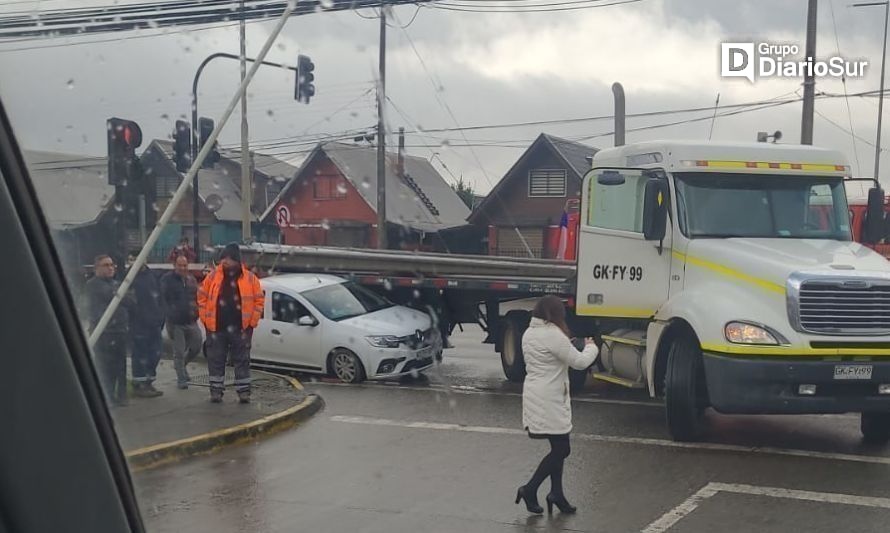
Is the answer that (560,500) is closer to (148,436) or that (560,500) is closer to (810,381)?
(810,381)

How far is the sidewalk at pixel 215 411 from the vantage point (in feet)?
16.4

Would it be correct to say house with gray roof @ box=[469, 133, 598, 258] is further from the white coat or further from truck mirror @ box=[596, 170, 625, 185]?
the white coat

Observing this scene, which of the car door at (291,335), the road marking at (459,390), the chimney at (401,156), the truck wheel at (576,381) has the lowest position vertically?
the road marking at (459,390)

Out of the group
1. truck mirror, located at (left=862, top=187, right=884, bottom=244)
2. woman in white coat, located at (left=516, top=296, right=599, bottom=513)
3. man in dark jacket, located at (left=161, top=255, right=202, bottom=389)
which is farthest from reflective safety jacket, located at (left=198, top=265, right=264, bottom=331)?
truck mirror, located at (left=862, top=187, right=884, bottom=244)

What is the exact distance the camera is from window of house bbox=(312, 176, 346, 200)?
11044mm

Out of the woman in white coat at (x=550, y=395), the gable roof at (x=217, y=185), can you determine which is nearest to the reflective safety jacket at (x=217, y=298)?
the gable roof at (x=217, y=185)

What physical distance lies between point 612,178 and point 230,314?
4552 millimetres

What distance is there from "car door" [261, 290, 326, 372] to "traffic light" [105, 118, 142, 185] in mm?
10207

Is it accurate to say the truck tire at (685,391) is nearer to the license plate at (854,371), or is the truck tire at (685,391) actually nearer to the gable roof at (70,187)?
the license plate at (854,371)

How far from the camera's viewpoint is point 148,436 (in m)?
2.91

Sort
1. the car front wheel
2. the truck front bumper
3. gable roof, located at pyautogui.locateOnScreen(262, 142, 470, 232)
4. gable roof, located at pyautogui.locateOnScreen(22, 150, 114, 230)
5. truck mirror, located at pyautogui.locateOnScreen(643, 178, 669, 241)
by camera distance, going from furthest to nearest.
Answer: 1. the car front wheel
2. gable roof, located at pyautogui.locateOnScreen(262, 142, 470, 232)
3. truck mirror, located at pyautogui.locateOnScreen(643, 178, 669, 241)
4. the truck front bumper
5. gable roof, located at pyautogui.locateOnScreen(22, 150, 114, 230)

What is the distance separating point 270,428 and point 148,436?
6.82 meters

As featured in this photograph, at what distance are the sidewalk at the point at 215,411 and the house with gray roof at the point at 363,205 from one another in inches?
83.6

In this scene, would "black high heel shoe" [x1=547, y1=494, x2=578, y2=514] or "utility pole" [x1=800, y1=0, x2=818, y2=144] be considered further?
"utility pole" [x1=800, y1=0, x2=818, y2=144]
